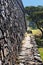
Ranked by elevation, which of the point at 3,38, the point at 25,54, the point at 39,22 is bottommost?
the point at 39,22

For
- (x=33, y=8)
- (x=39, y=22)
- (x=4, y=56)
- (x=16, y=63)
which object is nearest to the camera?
(x=4, y=56)

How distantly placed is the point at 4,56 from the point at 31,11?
92.0 ft

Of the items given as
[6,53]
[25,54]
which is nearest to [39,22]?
[25,54]

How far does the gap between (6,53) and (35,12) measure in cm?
2662

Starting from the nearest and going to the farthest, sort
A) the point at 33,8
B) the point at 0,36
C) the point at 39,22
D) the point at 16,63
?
the point at 0,36, the point at 16,63, the point at 39,22, the point at 33,8

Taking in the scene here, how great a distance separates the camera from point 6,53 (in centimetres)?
386

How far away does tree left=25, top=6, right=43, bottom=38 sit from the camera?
29.7 meters

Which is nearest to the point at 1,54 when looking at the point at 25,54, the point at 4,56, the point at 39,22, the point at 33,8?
the point at 4,56

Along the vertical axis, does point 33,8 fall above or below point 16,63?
below

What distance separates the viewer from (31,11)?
31516mm

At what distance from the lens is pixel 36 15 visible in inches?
1179

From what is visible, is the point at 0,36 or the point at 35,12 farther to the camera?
the point at 35,12

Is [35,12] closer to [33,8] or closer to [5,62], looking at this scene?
[33,8]

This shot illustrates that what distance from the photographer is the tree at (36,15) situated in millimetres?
29672
